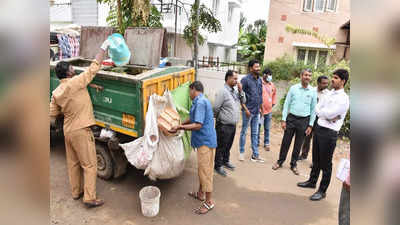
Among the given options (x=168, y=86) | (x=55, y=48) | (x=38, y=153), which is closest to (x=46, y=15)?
(x=38, y=153)

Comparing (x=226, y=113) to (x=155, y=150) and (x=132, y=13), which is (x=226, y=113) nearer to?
(x=155, y=150)

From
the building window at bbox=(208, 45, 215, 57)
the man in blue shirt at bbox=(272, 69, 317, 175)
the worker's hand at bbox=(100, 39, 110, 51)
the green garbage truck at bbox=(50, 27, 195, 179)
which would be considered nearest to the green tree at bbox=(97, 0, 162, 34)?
the green garbage truck at bbox=(50, 27, 195, 179)

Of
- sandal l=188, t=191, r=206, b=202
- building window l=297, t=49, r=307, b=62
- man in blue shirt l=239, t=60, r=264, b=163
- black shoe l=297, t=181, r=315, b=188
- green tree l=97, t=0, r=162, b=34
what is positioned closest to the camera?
Result: sandal l=188, t=191, r=206, b=202

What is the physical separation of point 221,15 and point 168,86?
511 inches

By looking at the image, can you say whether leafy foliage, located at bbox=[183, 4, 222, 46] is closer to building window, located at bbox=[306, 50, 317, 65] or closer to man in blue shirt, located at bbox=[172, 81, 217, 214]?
building window, located at bbox=[306, 50, 317, 65]

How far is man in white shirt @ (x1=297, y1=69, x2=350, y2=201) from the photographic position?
3.02 metres

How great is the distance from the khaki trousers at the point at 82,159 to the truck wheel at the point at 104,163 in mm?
348

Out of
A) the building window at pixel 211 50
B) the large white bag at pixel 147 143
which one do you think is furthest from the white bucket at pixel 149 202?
the building window at pixel 211 50

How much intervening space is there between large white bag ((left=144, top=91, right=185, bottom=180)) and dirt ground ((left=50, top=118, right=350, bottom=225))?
477 millimetres

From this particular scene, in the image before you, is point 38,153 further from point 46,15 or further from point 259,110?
point 259,110

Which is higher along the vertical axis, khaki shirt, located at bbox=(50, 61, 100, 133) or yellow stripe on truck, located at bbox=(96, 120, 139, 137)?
khaki shirt, located at bbox=(50, 61, 100, 133)

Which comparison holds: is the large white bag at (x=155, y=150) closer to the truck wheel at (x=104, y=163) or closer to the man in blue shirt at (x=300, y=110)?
the truck wheel at (x=104, y=163)

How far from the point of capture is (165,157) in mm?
3014

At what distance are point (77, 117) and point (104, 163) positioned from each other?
0.94 metres
